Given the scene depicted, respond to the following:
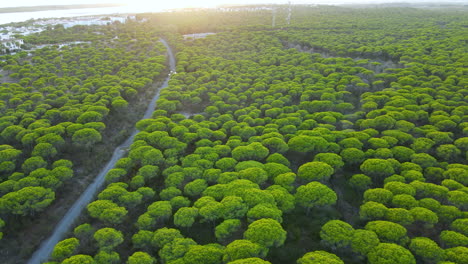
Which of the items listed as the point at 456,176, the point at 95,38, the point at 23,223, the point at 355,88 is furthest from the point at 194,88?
the point at 95,38

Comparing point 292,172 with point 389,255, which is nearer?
point 389,255

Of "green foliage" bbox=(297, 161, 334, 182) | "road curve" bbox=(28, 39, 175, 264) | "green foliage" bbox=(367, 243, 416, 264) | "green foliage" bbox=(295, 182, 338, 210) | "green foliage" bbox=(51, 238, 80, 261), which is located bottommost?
"road curve" bbox=(28, 39, 175, 264)

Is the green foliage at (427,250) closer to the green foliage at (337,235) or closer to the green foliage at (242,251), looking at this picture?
the green foliage at (337,235)

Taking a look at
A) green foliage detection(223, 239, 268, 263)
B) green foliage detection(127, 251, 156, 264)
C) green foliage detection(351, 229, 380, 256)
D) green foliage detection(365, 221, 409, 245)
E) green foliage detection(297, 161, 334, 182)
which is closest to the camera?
green foliage detection(223, 239, 268, 263)

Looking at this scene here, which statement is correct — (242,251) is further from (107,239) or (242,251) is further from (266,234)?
(107,239)

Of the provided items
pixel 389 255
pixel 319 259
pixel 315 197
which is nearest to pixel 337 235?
pixel 319 259

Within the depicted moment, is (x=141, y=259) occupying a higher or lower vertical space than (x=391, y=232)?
lower

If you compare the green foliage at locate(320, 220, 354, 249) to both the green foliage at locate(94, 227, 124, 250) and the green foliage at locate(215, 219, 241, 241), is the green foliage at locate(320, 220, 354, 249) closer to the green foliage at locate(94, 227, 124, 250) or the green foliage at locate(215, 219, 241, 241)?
the green foliage at locate(215, 219, 241, 241)

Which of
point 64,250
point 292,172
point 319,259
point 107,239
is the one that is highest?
point 292,172

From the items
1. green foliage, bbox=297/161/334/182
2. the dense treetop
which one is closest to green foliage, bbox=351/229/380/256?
the dense treetop

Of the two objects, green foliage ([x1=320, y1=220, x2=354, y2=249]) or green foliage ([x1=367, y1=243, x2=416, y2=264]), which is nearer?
green foliage ([x1=367, y1=243, x2=416, y2=264])

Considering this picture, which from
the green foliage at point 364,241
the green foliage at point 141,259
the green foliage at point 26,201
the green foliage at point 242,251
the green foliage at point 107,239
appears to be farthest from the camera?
the green foliage at point 26,201

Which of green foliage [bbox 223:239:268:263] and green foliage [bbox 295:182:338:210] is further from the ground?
green foliage [bbox 295:182:338:210]

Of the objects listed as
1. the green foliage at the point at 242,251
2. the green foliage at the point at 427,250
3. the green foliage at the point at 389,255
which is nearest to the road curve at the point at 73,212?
the green foliage at the point at 242,251
